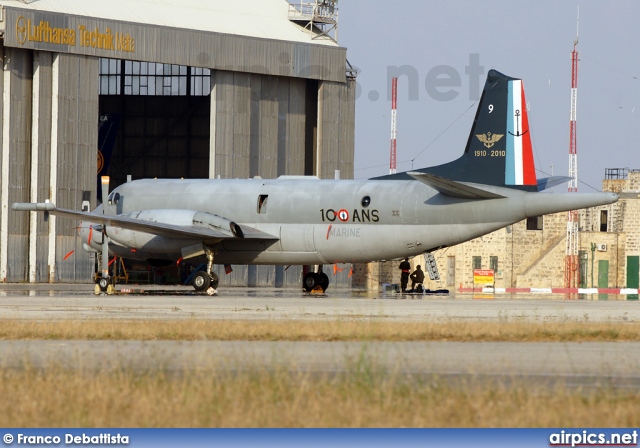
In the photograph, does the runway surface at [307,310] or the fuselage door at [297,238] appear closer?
the runway surface at [307,310]

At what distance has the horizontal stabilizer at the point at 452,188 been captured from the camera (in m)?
38.8

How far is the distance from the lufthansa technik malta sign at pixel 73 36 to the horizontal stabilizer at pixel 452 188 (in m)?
27.4

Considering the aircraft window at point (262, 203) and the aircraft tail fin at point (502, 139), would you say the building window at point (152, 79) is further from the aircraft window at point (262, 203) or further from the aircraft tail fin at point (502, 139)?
the aircraft tail fin at point (502, 139)

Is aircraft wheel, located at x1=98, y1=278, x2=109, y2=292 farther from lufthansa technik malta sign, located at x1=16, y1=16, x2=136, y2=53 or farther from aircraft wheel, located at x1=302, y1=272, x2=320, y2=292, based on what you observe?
lufthansa technik malta sign, located at x1=16, y1=16, x2=136, y2=53

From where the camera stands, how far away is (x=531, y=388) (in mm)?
14094

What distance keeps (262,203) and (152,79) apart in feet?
139

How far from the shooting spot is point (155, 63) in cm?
6625

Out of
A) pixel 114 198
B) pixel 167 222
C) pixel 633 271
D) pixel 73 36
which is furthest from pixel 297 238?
pixel 633 271

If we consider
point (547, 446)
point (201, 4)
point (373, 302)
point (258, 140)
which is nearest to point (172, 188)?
point (373, 302)

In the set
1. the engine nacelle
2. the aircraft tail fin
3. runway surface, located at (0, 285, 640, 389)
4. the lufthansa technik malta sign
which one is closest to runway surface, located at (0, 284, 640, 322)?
runway surface, located at (0, 285, 640, 389)

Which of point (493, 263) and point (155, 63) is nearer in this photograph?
point (155, 63)

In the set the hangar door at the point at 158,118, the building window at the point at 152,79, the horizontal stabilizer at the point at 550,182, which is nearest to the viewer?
the horizontal stabilizer at the point at 550,182

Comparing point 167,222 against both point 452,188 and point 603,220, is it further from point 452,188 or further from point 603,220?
point 603,220

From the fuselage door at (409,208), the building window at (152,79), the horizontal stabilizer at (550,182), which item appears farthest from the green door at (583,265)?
the fuselage door at (409,208)
